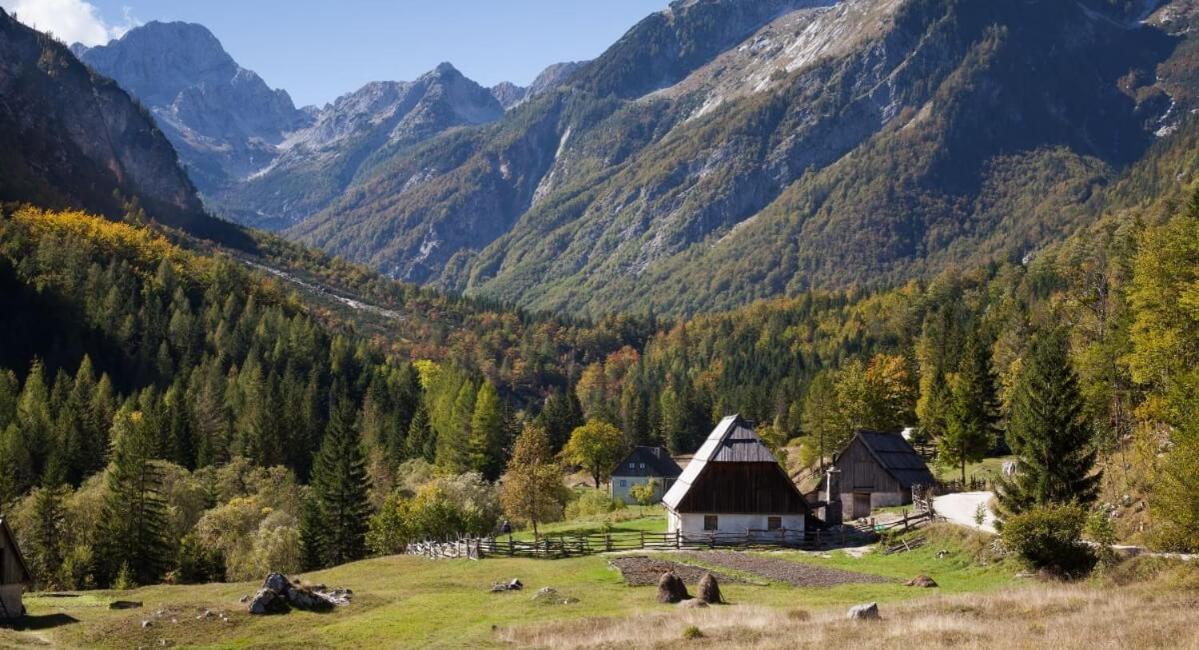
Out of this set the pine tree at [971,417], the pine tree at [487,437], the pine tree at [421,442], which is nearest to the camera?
the pine tree at [971,417]

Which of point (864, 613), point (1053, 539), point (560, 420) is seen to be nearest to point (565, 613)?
point (864, 613)

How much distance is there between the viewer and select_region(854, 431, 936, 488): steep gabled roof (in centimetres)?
8394

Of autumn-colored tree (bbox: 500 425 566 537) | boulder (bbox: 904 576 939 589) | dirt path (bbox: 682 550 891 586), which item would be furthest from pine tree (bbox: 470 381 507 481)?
boulder (bbox: 904 576 939 589)

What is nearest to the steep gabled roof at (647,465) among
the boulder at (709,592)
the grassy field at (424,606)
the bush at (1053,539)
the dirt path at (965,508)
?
the dirt path at (965,508)

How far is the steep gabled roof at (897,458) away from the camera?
8394cm

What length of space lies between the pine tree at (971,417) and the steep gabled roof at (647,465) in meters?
42.4

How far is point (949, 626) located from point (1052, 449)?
2310 centimetres

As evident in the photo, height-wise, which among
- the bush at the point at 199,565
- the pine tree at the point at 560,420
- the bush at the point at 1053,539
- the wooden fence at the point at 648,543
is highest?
the pine tree at the point at 560,420

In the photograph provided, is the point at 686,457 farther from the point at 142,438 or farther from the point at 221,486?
the point at 142,438

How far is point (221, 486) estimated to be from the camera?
10256 centimetres

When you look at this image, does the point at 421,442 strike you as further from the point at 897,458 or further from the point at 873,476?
the point at 897,458

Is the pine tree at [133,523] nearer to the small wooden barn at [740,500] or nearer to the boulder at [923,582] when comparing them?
the small wooden barn at [740,500]

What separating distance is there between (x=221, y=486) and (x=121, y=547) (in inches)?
949

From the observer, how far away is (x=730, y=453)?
73.6m
